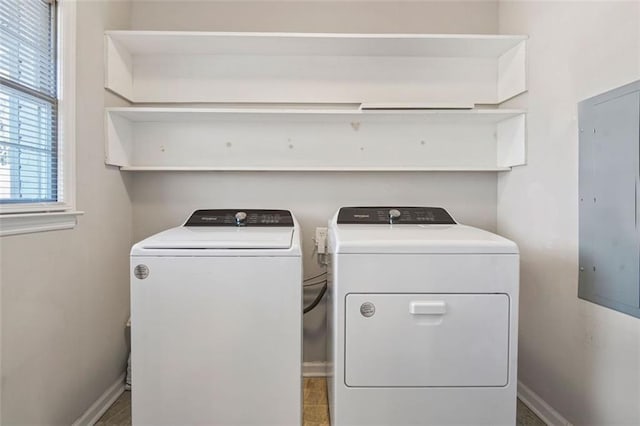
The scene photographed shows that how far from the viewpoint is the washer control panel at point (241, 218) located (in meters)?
1.83

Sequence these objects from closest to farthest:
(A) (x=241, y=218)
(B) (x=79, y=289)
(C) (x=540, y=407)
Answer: (B) (x=79, y=289) < (C) (x=540, y=407) < (A) (x=241, y=218)

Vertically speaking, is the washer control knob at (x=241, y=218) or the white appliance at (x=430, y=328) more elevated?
the washer control knob at (x=241, y=218)

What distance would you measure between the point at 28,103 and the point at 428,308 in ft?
5.58

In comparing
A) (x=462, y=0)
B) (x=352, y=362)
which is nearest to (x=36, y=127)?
(x=352, y=362)

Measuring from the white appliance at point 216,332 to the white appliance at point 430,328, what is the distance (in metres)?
0.23

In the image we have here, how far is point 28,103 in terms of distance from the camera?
1307 mm

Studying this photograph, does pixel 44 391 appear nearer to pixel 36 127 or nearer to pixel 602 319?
pixel 36 127

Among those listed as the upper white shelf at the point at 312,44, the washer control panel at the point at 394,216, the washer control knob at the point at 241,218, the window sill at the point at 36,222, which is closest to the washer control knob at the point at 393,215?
the washer control panel at the point at 394,216

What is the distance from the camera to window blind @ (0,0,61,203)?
1.21 m

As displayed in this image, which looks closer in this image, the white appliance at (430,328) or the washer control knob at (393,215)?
the white appliance at (430,328)

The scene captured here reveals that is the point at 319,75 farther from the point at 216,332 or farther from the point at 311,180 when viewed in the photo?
the point at 216,332

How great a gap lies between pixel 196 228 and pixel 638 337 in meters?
1.85

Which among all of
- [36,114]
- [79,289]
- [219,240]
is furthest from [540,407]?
[36,114]

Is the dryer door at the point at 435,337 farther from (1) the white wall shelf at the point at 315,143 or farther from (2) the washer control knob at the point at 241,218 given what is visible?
(1) the white wall shelf at the point at 315,143
